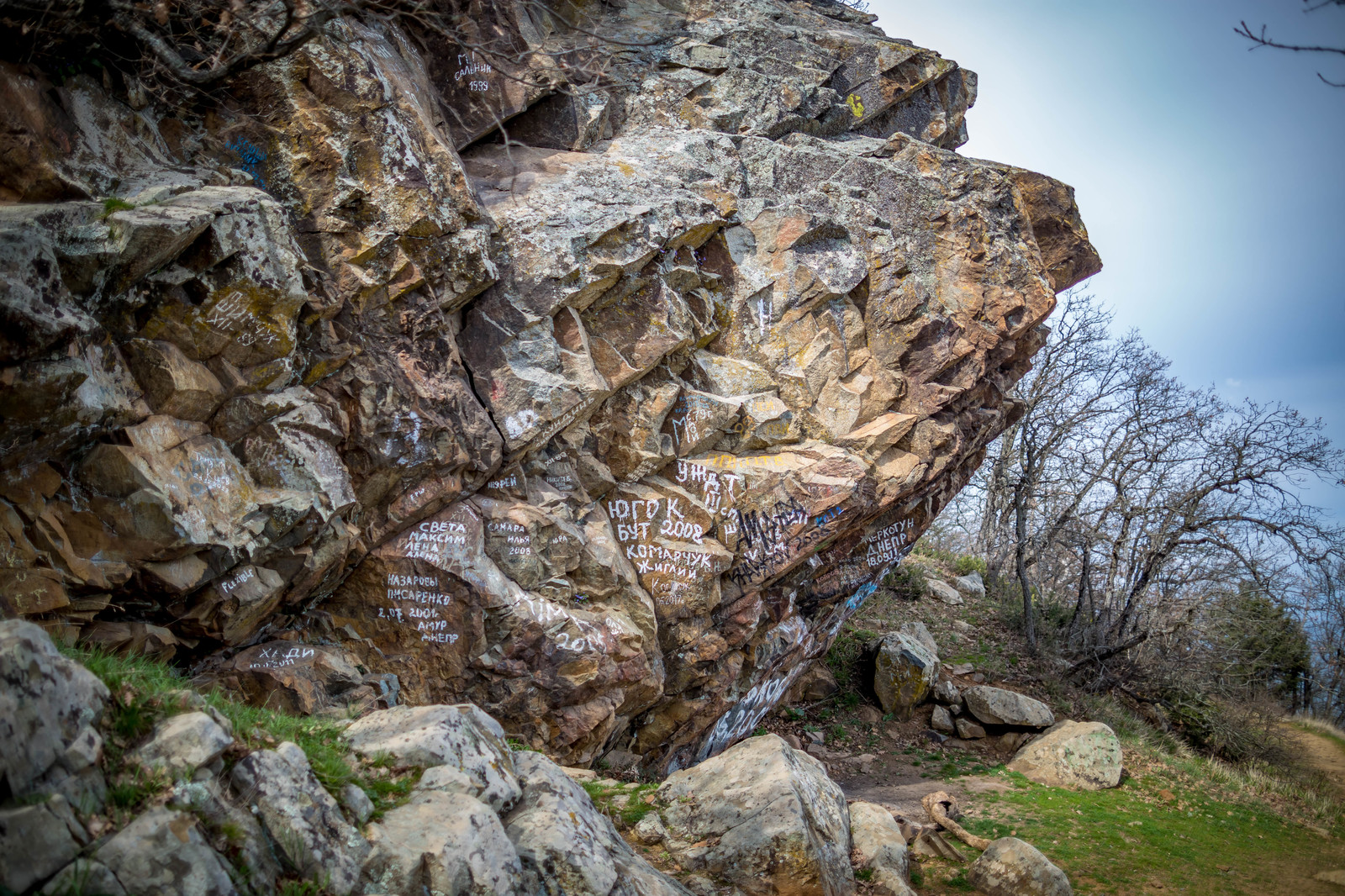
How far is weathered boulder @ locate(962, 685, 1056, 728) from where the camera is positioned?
1205 cm

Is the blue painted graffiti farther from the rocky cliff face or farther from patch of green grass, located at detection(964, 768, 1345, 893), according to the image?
patch of green grass, located at detection(964, 768, 1345, 893)

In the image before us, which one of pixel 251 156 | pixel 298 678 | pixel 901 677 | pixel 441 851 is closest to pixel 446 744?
pixel 441 851

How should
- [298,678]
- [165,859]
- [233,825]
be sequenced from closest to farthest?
1. [165,859]
2. [233,825]
3. [298,678]

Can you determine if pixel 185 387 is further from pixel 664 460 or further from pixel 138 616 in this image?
pixel 664 460

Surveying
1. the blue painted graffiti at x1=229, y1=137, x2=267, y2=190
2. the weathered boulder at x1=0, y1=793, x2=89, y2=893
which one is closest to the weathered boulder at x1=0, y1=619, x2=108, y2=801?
the weathered boulder at x1=0, y1=793, x2=89, y2=893

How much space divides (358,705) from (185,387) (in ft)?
8.73

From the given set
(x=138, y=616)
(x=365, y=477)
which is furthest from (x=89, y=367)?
(x=365, y=477)

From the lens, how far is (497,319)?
7.37 metres

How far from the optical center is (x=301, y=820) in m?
3.33

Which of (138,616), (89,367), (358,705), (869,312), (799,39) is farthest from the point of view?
(799,39)

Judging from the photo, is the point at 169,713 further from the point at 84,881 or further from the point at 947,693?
the point at 947,693

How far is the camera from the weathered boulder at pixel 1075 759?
10.5 meters

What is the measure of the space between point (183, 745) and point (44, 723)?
51cm

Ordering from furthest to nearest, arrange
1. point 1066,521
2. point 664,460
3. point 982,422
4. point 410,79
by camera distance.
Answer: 1. point 1066,521
2. point 982,422
3. point 664,460
4. point 410,79
